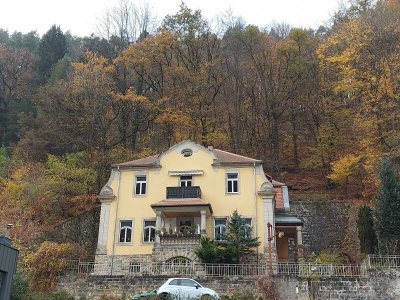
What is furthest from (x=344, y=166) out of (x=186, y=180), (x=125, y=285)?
(x=125, y=285)

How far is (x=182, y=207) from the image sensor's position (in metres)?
32.5

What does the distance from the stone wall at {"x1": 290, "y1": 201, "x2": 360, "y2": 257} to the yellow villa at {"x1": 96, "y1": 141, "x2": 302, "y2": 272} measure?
9.30 feet

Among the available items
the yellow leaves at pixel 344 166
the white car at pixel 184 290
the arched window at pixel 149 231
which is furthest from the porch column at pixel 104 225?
the yellow leaves at pixel 344 166

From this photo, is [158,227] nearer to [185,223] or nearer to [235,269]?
[185,223]

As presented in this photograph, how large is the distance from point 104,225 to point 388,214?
1793cm

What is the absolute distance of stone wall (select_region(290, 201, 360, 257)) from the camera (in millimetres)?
37562

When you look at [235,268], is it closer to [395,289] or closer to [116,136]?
[395,289]

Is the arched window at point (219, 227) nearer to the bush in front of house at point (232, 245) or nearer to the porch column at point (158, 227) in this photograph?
the bush in front of house at point (232, 245)

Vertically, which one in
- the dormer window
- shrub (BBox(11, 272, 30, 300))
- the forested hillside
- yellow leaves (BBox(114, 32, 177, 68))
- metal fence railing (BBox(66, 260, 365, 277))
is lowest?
shrub (BBox(11, 272, 30, 300))

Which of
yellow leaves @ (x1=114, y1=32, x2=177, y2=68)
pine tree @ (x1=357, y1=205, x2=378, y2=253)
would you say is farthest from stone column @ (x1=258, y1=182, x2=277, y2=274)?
yellow leaves @ (x1=114, y1=32, x2=177, y2=68)

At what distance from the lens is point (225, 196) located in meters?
34.2

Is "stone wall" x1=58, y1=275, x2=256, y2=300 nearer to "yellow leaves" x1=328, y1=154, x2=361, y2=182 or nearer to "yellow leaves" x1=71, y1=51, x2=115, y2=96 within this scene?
"yellow leaves" x1=328, y1=154, x2=361, y2=182

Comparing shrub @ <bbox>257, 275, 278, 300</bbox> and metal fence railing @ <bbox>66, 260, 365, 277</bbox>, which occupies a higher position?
metal fence railing @ <bbox>66, 260, 365, 277</bbox>

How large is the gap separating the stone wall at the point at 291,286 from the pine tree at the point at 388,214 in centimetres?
266
